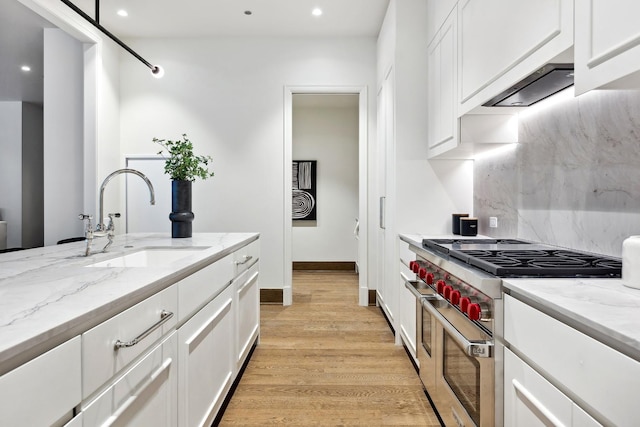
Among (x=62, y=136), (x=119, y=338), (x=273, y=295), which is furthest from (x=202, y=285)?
(x=62, y=136)

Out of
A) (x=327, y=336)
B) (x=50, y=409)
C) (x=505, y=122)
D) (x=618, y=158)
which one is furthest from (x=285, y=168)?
(x=50, y=409)

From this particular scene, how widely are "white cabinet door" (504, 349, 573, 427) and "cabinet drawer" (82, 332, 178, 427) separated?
1068 millimetres

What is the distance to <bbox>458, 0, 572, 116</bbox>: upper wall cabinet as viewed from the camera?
1.24 m

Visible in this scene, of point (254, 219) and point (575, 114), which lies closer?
point (575, 114)

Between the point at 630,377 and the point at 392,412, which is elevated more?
the point at 630,377

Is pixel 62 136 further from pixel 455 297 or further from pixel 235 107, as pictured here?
pixel 455 297

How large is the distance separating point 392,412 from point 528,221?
130 cm

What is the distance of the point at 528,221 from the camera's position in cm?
208

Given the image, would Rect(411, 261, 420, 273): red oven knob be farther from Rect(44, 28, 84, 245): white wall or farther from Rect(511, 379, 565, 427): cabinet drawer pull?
Rect(44, 28, 84, 245): white wall

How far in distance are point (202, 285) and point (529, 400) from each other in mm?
1217

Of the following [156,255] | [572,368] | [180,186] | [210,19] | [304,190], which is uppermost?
[210,19]

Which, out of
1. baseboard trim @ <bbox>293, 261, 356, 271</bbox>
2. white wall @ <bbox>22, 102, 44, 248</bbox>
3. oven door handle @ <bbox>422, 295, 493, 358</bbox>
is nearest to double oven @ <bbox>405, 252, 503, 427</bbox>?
oven door handle @ <bbox>422, 295, 493, 358</bbox>

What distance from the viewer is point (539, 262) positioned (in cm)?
134

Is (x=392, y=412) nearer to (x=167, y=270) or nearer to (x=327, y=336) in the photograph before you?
(x=327, y=336)
